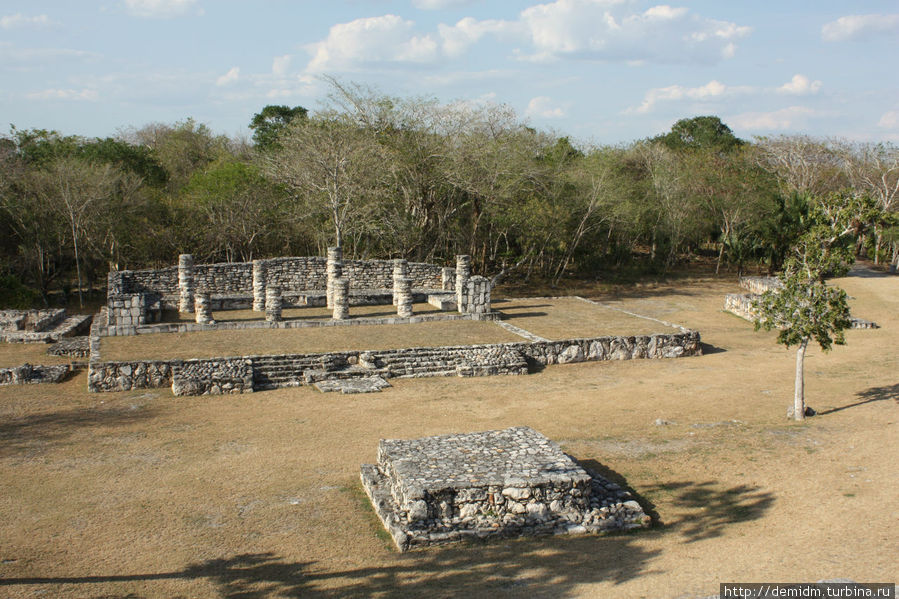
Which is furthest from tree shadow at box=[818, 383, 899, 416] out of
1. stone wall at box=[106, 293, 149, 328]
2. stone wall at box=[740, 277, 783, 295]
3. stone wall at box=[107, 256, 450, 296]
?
stone wall at box=[106, 293, 149, 328]

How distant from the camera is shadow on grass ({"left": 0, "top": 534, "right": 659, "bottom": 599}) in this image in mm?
7160

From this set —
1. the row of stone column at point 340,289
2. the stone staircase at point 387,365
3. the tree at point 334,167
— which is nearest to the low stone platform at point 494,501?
the stone staircase at point 387,365

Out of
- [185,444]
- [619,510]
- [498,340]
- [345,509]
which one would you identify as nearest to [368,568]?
[345,509]

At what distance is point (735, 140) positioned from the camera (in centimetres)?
5344

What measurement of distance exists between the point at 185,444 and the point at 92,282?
69.9 feet

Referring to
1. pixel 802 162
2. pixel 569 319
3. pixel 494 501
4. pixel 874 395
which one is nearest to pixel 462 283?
pixel 569 319

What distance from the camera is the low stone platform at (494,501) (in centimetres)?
847

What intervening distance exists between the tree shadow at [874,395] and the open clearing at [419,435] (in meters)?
0.07

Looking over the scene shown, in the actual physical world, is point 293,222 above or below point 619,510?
above

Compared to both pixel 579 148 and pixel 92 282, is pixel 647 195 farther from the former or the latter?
pixel 92 282

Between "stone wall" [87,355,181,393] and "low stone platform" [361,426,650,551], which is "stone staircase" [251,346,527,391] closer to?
"stone wall" [87,355,181,393]

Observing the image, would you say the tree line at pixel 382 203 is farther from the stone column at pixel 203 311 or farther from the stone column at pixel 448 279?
the stone column at pixel 203 311

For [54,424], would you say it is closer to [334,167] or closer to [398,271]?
[398,271]

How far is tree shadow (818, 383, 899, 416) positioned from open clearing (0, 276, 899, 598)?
7 cm
